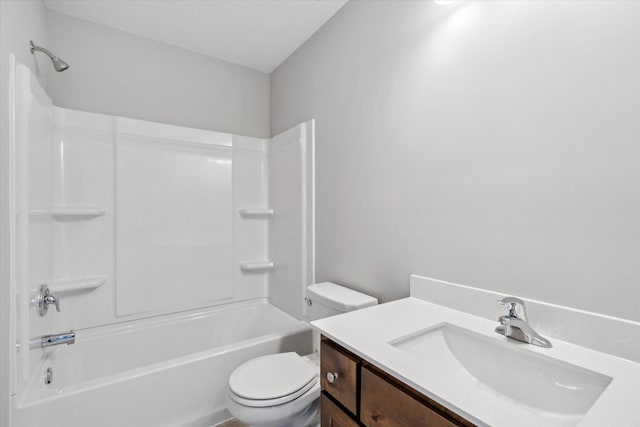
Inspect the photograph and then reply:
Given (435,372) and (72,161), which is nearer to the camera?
(435,372)

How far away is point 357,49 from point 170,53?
1554mm

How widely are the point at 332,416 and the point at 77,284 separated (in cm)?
184

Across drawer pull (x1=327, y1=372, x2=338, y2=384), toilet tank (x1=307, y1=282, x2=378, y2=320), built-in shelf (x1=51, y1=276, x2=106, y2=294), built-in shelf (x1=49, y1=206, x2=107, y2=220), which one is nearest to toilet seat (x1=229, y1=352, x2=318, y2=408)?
toilet tank (x1=307, y1=282, x2=378, y2=320)

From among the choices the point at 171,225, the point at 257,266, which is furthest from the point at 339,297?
the point at 171,225

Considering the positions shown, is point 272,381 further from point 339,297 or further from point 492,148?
point 492,148

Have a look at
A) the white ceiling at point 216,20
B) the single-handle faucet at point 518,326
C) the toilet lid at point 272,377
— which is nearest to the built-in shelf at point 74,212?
the white ceiling at point 216,20

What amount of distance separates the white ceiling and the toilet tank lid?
175cm

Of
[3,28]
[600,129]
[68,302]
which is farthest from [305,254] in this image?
[3,28]

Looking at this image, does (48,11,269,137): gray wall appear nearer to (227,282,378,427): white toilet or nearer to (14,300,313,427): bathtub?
(14,300,313,427): bathtub

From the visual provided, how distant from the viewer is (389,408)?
0.78 meters

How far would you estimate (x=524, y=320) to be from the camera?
917 millimetres

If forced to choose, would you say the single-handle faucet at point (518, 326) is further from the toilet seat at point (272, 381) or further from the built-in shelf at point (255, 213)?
the built-in shelf at point (255, 213)

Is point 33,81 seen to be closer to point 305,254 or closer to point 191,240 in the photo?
point 191,240

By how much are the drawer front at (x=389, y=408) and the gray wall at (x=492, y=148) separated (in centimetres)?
61
